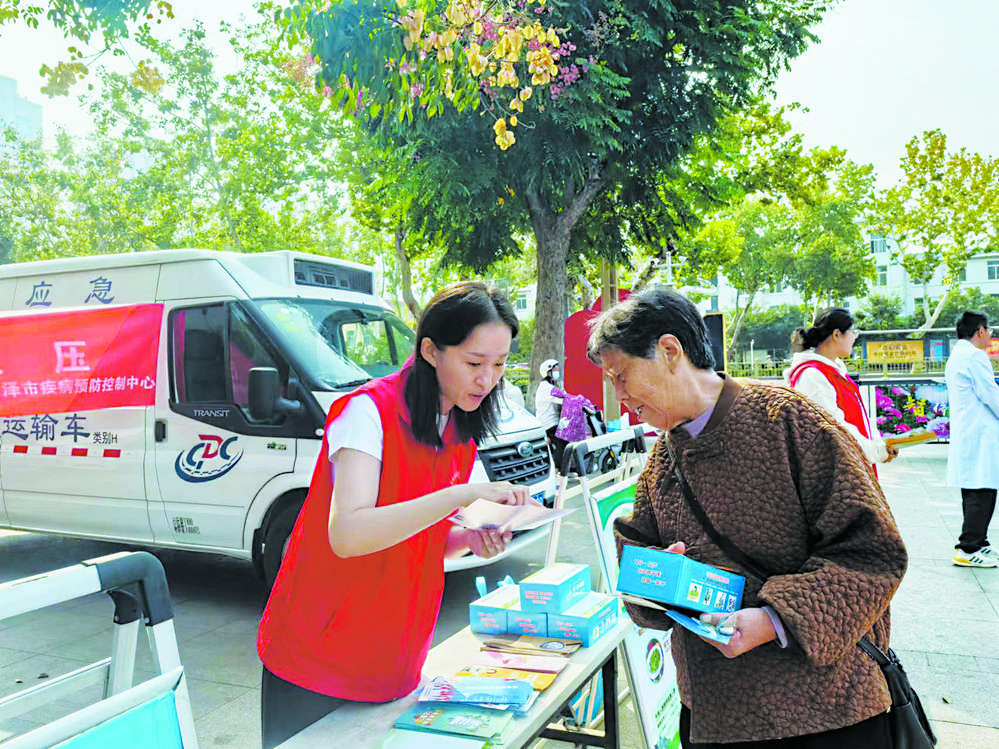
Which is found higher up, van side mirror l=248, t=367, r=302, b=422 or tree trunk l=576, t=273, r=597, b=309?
tree trunk l=576, t=273, r=597, b=309

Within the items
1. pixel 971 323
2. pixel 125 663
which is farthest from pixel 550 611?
pixel 971 323

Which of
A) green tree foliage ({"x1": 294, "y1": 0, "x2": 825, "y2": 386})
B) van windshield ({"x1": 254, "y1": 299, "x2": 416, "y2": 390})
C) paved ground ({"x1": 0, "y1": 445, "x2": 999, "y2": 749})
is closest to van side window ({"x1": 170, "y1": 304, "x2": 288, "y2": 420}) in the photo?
van windshield ({"x1": 254, "y1": 299, "x2": 416, "y2": 390})

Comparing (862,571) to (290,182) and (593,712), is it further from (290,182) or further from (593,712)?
(290,182)

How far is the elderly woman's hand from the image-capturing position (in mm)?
1400

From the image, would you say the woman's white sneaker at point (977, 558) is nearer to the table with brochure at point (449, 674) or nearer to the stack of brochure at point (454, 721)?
the table with brochure at point (449, 674)

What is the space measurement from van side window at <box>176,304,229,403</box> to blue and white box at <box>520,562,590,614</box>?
12.1 ft

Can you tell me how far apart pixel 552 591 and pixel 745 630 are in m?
1.11

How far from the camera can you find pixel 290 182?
21328 mm

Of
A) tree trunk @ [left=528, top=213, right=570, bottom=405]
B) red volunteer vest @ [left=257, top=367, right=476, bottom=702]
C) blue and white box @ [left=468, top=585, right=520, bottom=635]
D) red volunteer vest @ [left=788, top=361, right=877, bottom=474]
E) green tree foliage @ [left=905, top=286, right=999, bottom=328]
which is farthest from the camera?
green tree foliage @ [left=905, top=286, right=999, bottom=328]

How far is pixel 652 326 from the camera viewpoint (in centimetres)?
160

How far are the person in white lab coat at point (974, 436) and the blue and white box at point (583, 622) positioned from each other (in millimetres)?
4753

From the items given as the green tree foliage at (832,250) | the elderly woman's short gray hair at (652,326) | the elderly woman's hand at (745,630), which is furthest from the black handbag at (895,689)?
the green tree foliage at (832,250)

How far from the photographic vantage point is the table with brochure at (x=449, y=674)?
1.68m

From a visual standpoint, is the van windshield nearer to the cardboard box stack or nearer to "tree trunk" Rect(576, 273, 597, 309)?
the cardboard box stack
